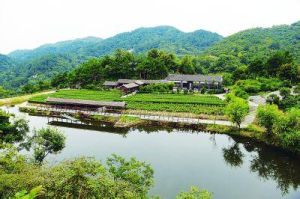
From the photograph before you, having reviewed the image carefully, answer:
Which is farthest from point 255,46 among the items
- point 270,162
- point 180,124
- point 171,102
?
point 270,162

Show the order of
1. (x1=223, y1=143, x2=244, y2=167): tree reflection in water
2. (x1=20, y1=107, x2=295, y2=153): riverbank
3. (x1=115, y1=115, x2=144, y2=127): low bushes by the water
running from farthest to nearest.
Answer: (x1=115, y1=115, x2=144, y2=127): low bushes by the water < (x1=20, y1=107, x2=295, y2=153): riverbank < (x1=223, y1=143, x2=244, y2=167): tree reflection in water

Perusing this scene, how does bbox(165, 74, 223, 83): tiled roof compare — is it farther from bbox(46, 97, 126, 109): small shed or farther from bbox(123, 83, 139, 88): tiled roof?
bbox(46, 97, 126, 109): small shed

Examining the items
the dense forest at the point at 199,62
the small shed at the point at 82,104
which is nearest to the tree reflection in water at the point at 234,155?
the small shed at the point at 82,104

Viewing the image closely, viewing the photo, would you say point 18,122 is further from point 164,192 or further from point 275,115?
point 275,115

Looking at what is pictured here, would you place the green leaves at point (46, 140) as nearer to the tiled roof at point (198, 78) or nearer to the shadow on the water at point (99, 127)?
the shadow on the water at point (99, 127)

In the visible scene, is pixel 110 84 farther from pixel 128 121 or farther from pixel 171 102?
pixel 128 121

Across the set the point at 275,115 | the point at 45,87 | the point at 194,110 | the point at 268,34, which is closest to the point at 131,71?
the point at 45,87

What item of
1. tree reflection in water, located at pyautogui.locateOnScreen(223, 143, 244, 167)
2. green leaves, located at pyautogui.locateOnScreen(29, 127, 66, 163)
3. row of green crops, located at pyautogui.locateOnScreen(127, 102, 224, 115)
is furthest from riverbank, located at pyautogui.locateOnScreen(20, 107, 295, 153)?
green leaves, located at pyautogui.locateOnScreen(29, 127, 66, 163)
